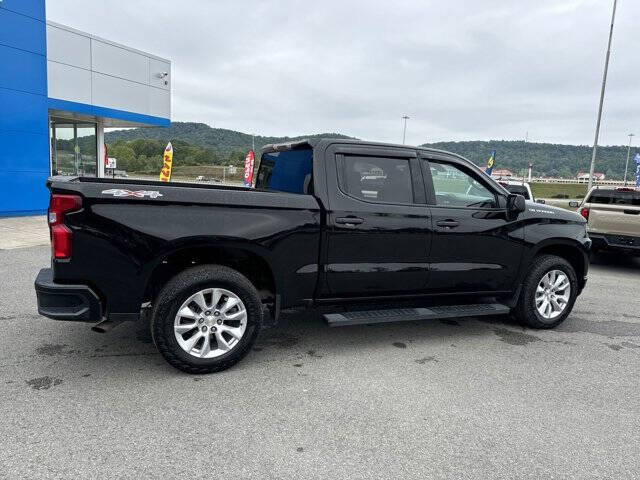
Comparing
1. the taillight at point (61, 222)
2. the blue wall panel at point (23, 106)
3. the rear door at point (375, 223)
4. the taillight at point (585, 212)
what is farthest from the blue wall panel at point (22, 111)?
the taillight at point (585, 212)

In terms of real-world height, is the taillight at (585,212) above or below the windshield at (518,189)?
below

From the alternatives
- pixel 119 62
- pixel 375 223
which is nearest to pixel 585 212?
pixel 375 223

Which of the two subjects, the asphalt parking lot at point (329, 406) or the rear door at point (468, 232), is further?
the rear door at point (468, 232)

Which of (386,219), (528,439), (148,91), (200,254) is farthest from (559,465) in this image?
(148,91)

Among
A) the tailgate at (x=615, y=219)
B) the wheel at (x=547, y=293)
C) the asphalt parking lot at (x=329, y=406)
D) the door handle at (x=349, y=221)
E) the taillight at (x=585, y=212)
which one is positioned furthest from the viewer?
the taillight at (x=585, y=212)

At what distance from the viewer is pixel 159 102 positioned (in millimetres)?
19922

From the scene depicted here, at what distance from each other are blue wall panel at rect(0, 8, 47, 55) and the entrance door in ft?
14.8

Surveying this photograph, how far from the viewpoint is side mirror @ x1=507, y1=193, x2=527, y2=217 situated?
494 cm

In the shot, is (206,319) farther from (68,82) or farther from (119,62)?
(119,62)

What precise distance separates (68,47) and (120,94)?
250cm

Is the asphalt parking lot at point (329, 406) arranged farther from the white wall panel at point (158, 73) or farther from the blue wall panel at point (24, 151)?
the white wall panel at point (158, 73)

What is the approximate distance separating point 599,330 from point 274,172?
3986 millimetres

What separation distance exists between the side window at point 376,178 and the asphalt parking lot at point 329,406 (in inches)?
56.4

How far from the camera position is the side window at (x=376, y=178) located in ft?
14.4
